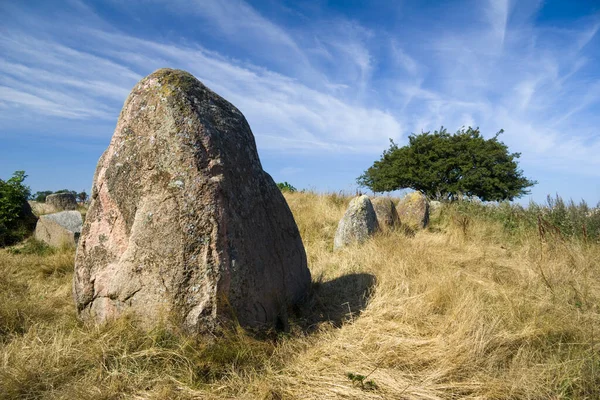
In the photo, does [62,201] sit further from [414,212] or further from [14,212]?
[414,212]

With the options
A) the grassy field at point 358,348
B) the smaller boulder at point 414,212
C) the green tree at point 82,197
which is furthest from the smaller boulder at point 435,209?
the green tree at point 82,197

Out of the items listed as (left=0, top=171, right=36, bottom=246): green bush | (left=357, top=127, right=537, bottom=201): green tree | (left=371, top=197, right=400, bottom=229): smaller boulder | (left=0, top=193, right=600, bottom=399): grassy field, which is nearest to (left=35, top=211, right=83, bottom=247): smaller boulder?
(left=0, top=171, right=36, bottom=246): green bush

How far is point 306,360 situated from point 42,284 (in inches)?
156

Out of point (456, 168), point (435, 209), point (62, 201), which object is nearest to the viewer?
point (435, 209)

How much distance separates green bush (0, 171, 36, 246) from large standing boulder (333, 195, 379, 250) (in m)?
7.00

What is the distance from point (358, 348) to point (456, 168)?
61.0ft

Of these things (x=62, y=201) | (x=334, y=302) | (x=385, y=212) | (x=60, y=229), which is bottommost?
(x=334, y=302)

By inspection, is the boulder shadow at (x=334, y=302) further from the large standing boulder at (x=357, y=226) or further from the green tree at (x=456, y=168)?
the green tree at (x=456, y=168)

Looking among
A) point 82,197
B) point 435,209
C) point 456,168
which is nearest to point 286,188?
point 435,209

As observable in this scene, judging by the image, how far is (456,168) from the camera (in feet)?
64.5

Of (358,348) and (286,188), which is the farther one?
(286,188)

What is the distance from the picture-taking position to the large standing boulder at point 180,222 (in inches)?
111

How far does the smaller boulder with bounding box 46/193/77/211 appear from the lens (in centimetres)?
1230

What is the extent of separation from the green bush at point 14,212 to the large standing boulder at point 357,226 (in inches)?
276
